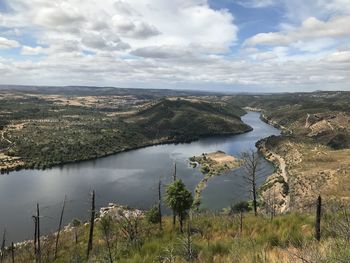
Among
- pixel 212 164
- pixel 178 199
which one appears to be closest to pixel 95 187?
pixel 212 164

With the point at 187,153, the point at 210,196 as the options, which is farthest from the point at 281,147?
the point at 210,196

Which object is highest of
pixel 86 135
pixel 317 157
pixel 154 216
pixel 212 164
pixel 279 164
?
pixel 154 216

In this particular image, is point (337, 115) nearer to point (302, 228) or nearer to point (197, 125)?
point (197, 125)

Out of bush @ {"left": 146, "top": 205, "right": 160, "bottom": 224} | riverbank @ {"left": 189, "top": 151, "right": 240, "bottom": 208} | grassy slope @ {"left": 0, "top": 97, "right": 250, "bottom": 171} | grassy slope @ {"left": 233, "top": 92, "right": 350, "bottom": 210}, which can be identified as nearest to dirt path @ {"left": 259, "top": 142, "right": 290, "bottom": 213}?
grassy slope @ {"left": 233, "top": 92, "right": 350, "bottom": 210}

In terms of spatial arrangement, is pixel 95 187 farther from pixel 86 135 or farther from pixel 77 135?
pixel 77 135

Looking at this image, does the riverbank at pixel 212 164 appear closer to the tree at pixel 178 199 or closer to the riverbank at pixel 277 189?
the riverbank at pixel 277 189
